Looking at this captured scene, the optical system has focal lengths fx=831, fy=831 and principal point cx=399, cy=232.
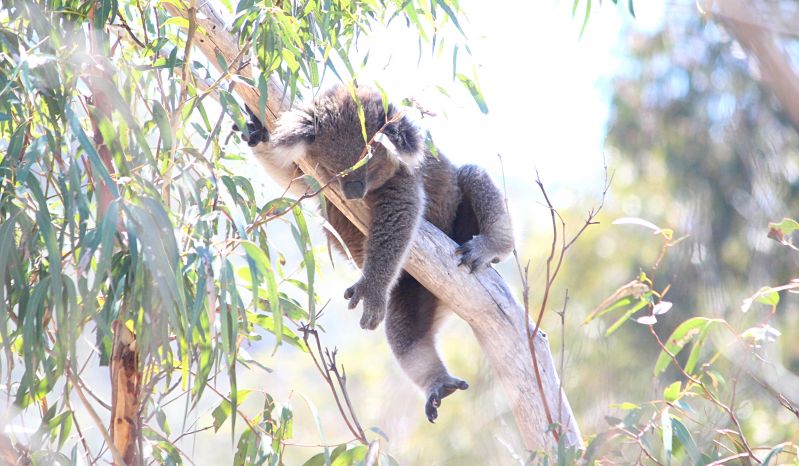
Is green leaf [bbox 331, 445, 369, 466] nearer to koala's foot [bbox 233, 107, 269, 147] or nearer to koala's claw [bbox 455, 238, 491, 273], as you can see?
koala's claw [bbox 455, 238, 491, 273]

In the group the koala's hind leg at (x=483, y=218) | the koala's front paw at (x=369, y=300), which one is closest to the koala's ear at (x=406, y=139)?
the koala's hind leg at (x=483, y=218)

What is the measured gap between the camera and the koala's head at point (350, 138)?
136 inches

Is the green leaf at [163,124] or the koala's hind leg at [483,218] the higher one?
the green leaf at [163,124]

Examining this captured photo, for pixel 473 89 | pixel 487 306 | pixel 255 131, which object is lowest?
pixel 487 306

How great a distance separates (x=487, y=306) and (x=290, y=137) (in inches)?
40.8

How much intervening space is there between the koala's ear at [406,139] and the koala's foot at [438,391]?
3.14 ft

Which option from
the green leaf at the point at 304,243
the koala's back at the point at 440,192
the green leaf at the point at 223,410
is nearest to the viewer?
the green leaf at the point at 304,243

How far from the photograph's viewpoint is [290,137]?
334 centimetres

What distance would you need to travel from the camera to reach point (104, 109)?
251cm

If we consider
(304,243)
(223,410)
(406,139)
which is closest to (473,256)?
(406,139)

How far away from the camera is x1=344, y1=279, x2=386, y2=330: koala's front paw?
3398mm

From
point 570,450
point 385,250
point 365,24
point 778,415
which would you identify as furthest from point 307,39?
point 778,415

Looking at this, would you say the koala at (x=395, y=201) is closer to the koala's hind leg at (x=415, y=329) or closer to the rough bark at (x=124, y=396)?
the koala's hind leg at (x=415, y=329)

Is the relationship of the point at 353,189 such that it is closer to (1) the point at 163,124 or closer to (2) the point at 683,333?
(1) the point at 163,124
